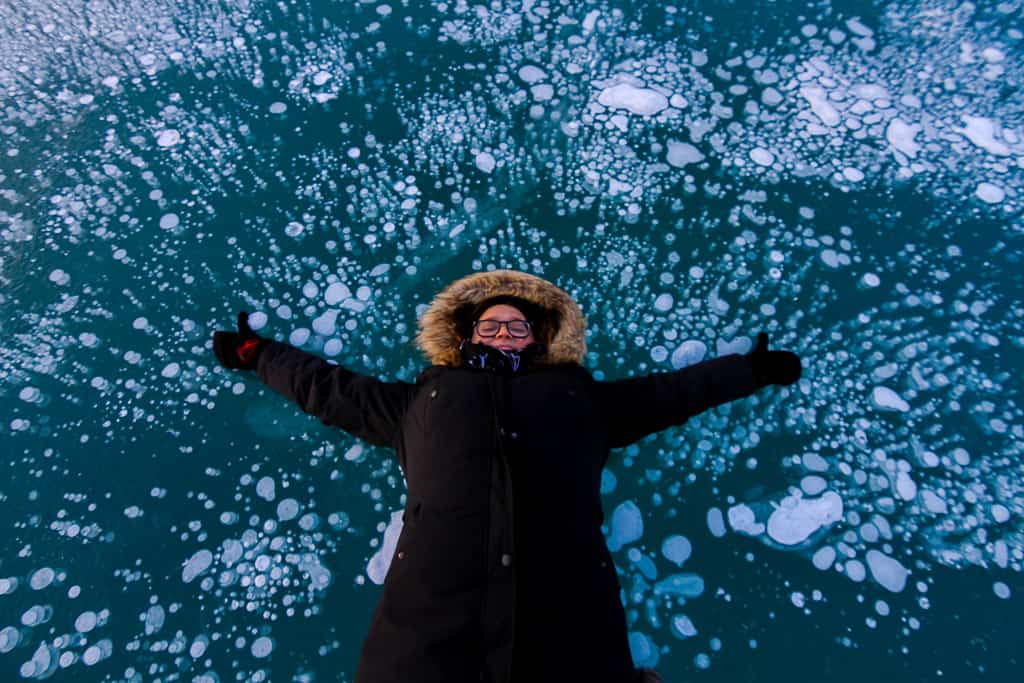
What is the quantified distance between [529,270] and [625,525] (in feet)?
1.84

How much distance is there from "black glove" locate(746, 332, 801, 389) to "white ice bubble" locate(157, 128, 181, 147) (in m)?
1.41

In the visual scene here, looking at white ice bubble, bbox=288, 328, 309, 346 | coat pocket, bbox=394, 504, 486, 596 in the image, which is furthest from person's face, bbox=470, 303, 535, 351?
white ice bubble, bbox=288, 328, 309, 346

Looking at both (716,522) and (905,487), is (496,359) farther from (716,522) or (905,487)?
(905,487)

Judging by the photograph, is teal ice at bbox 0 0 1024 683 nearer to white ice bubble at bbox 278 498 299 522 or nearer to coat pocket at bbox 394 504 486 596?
white ice bubble at bbox 278 498 299 522

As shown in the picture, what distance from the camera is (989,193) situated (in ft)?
4.87

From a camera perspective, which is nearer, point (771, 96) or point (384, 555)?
point (384, 555)

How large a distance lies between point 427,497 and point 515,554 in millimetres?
157

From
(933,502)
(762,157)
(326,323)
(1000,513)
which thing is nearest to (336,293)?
(326,323)

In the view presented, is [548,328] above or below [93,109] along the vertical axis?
below

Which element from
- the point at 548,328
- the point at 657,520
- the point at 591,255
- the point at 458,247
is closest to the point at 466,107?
the point at 458,247

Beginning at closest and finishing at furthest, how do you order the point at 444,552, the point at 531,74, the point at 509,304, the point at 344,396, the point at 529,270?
the point at 444,552 → the point at 344,396 → the point at 509,304 → the point at 529,270 → the point at 531,74

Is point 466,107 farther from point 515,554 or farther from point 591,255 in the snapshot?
point 515,554

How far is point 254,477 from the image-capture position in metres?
1.19

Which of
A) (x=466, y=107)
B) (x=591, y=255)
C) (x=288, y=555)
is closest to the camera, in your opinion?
(x=288, y=555)
